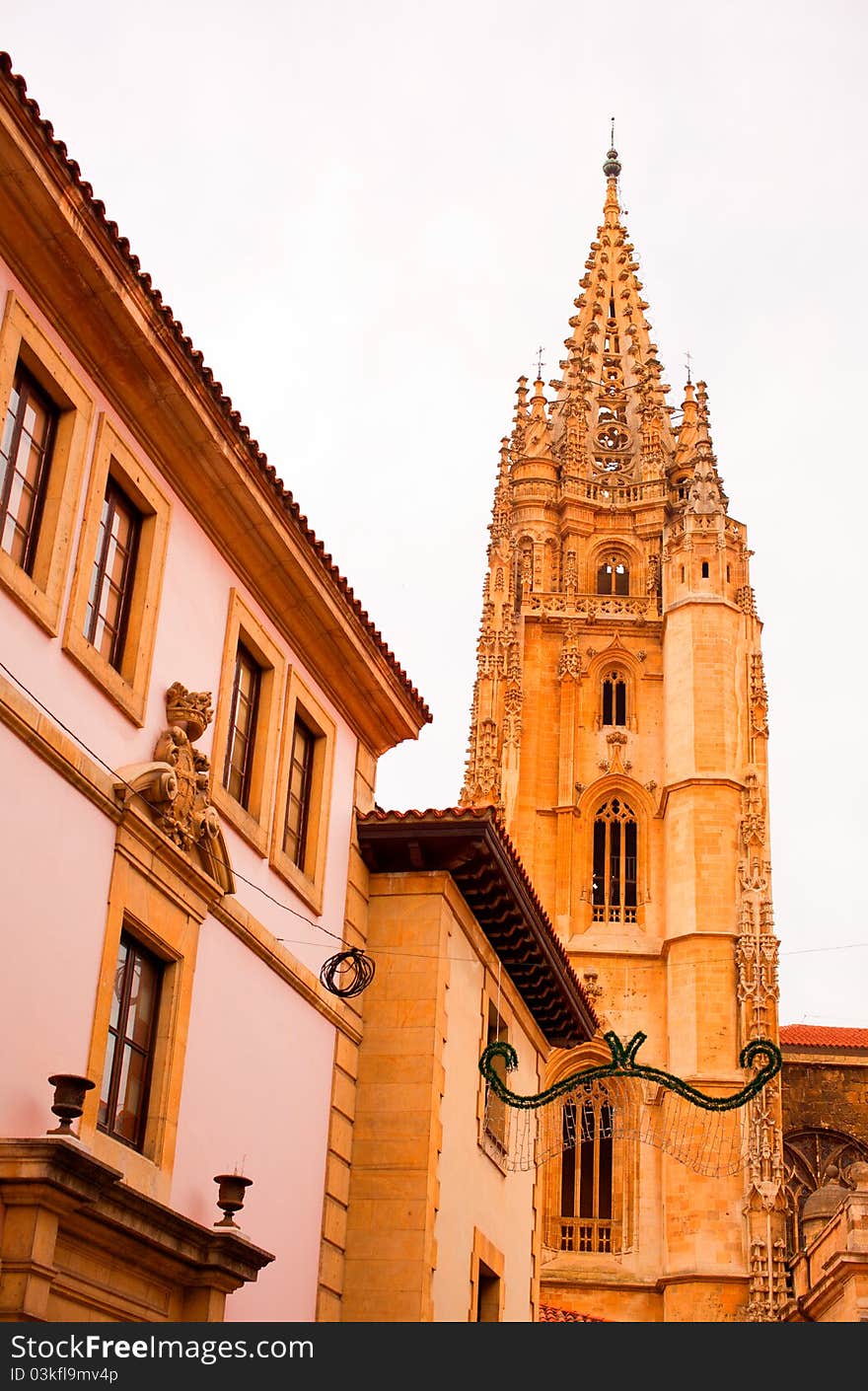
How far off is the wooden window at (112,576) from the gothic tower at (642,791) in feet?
91.8

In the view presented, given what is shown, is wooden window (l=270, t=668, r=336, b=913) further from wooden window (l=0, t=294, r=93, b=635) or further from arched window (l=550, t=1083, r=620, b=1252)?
arched window (l=550, t=1083, r=620, b=1252)

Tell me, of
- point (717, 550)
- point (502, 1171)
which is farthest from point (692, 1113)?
point (502, 1171)

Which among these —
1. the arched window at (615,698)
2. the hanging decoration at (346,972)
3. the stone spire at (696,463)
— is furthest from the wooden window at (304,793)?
the stone spire at (696,463)

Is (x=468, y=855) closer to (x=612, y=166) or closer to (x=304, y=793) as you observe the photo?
(x=304, y=793)

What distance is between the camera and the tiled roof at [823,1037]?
51.5m

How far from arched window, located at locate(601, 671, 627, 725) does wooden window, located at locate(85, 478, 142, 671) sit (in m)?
36.9

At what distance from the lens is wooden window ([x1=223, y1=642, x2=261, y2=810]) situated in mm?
13906

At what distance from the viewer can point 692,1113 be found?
40.7 m

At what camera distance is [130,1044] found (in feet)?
38.8

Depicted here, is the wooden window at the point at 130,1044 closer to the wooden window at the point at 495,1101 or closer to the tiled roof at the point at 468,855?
the tiled roof at the point at 468,855

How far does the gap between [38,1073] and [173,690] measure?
3.23 meters

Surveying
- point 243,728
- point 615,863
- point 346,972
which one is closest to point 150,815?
point 243,728

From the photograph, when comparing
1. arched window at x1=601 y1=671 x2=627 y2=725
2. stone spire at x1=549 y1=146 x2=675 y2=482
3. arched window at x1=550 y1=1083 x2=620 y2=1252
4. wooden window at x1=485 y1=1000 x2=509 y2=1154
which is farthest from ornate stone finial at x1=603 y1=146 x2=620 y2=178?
wooden window at x1=485 y1=1000 x2=509 y2=1154

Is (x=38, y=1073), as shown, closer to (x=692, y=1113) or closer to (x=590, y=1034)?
(x=590, y=1034)
